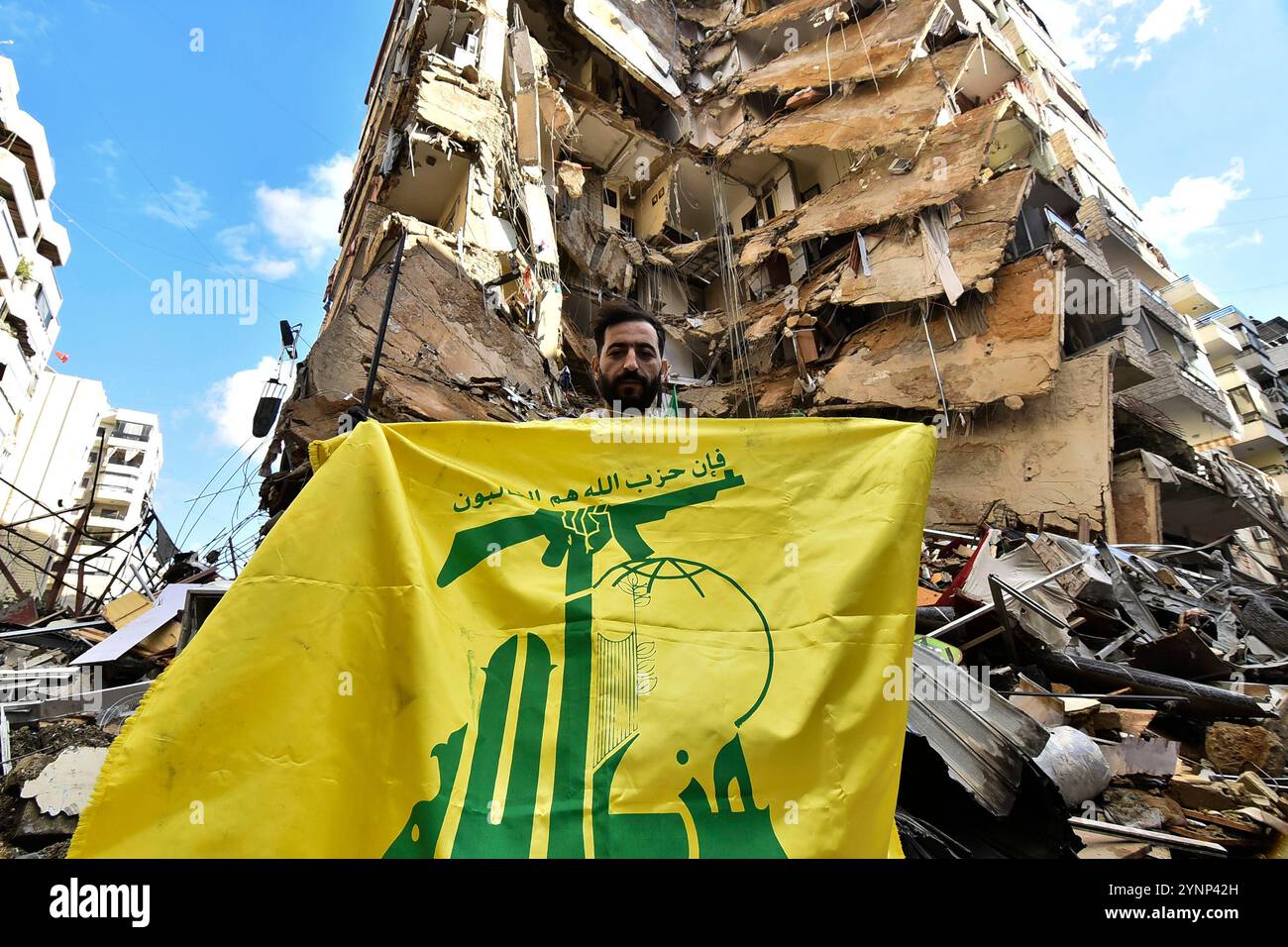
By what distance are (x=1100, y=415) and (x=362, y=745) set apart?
14785mm

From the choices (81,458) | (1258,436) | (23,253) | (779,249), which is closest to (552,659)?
(779,249)

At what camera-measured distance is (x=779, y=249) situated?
18.0 meters

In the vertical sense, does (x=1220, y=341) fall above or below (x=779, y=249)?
above

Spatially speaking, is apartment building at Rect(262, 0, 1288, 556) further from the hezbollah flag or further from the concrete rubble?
the hezbollah flag

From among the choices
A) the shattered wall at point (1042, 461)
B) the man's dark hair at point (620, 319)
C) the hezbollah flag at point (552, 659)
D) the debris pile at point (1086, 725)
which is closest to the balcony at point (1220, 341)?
the shattered wall at point (1042, 461)

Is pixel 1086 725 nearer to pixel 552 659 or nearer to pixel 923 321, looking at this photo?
pixel 552 659

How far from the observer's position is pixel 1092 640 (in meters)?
5.82

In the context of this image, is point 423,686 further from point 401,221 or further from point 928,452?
point 401,221

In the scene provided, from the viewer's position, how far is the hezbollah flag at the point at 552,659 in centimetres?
157

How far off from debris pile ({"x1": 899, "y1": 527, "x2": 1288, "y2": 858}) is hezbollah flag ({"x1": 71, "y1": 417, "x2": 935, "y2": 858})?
0.78m

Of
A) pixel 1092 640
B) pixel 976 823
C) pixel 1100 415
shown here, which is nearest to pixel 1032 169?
pixel 1100 415

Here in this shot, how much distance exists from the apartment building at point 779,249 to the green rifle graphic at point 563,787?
17.4ft

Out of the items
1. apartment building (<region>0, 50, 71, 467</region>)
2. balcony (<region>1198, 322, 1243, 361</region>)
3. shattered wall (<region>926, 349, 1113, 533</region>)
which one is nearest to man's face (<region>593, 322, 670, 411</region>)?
shattered wall (<region>926, 349, 1113, 533</region>)

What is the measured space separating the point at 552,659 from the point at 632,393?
1.92 metres
